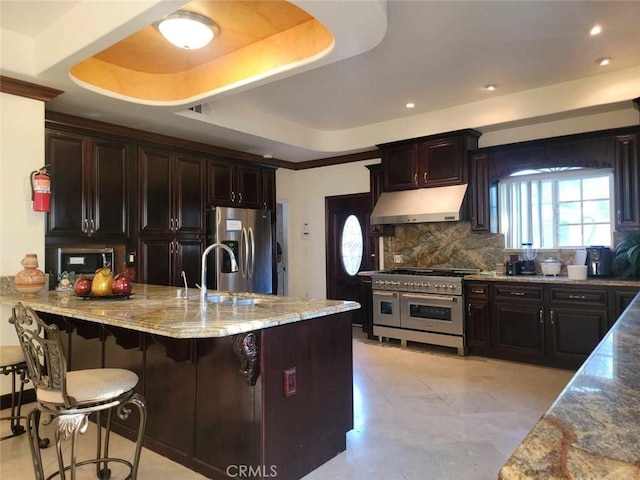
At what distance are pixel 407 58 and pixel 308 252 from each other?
150 inches

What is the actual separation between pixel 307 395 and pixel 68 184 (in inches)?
124

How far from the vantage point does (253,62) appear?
3.55 metres

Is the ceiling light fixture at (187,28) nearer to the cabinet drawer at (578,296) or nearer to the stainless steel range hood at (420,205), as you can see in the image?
the stainless steel range hood at (420,205)

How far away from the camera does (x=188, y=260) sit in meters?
5.04

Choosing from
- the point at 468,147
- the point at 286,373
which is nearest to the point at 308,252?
the point at 468,147

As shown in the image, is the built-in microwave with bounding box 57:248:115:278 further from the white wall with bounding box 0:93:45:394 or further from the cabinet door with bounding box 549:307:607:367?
the cabinet door with bounding box 549:307:607:367

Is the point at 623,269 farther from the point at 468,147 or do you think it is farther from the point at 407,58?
the point at 407,58

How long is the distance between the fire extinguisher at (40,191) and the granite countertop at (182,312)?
80cm

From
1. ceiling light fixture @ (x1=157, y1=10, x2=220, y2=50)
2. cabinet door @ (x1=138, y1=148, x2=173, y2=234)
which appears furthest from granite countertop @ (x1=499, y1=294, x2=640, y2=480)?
cabinet door @ (x1=138, y1=148, x2=173, y2=234)

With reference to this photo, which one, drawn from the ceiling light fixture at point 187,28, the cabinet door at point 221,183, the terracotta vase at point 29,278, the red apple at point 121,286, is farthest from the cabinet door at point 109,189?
the ceiling light fixture at point 187,28

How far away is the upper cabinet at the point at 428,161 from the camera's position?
4988mm

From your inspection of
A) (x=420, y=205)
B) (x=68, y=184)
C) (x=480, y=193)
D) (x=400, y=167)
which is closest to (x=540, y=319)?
(x=480, y=193)

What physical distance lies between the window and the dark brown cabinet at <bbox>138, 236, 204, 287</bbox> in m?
3.73

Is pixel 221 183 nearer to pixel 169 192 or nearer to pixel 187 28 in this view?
pixel 169 192
